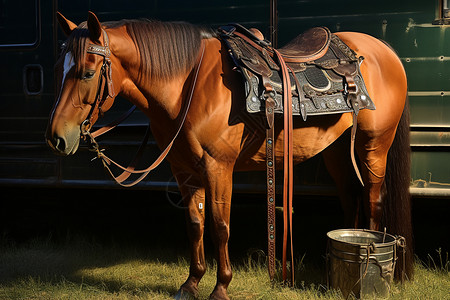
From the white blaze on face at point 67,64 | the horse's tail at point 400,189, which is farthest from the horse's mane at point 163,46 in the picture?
the horse's tail at point 400,189

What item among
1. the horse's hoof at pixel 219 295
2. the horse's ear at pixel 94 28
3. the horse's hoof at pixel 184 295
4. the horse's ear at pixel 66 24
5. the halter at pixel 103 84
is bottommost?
the horse's hoof at pixel 184 295

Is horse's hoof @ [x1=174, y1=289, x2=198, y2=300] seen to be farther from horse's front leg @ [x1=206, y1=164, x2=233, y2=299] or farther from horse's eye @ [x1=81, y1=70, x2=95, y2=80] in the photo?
horse's eye @ [x1=81, y1=70, x2=95, y2=80]

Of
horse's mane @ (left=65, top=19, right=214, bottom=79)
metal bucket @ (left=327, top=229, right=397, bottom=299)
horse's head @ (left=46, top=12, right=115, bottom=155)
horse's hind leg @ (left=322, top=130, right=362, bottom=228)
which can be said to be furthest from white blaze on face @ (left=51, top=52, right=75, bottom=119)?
horse's hind leg @ (left=322, top=130, right=362, bottom=228)

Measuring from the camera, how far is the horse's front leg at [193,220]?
2.90 m

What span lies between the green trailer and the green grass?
0.61 m

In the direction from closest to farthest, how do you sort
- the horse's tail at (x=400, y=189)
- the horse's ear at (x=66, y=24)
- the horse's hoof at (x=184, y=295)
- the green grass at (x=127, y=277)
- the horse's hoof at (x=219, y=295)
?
the horse's ear at (x=66, y=24) → the horse's hoof at (x=219, y=295) → the horse's hoof at (x=184, y=295) → the green grass at (x=127, y=277) → the horse's tail at (x=400, y=189)

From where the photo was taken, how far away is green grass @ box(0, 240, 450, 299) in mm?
3006

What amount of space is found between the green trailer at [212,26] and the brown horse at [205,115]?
0.64 ft

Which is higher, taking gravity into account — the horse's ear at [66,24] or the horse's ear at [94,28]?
the horse's ear at [66,24]

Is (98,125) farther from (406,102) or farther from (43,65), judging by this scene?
(406,102)

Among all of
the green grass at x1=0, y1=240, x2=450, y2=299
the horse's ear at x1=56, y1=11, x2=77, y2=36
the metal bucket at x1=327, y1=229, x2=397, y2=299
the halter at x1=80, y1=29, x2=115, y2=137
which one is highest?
the horse's ear at x1=56, y1=11, x2=77, y2=36

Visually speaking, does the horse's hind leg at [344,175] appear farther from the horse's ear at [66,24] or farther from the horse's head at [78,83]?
the horse's ear at [66,24]

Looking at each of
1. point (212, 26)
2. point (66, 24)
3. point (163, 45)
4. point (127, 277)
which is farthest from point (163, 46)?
point (127, 277)

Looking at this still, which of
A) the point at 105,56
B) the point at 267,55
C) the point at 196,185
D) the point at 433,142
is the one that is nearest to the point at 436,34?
the point at 433,142
